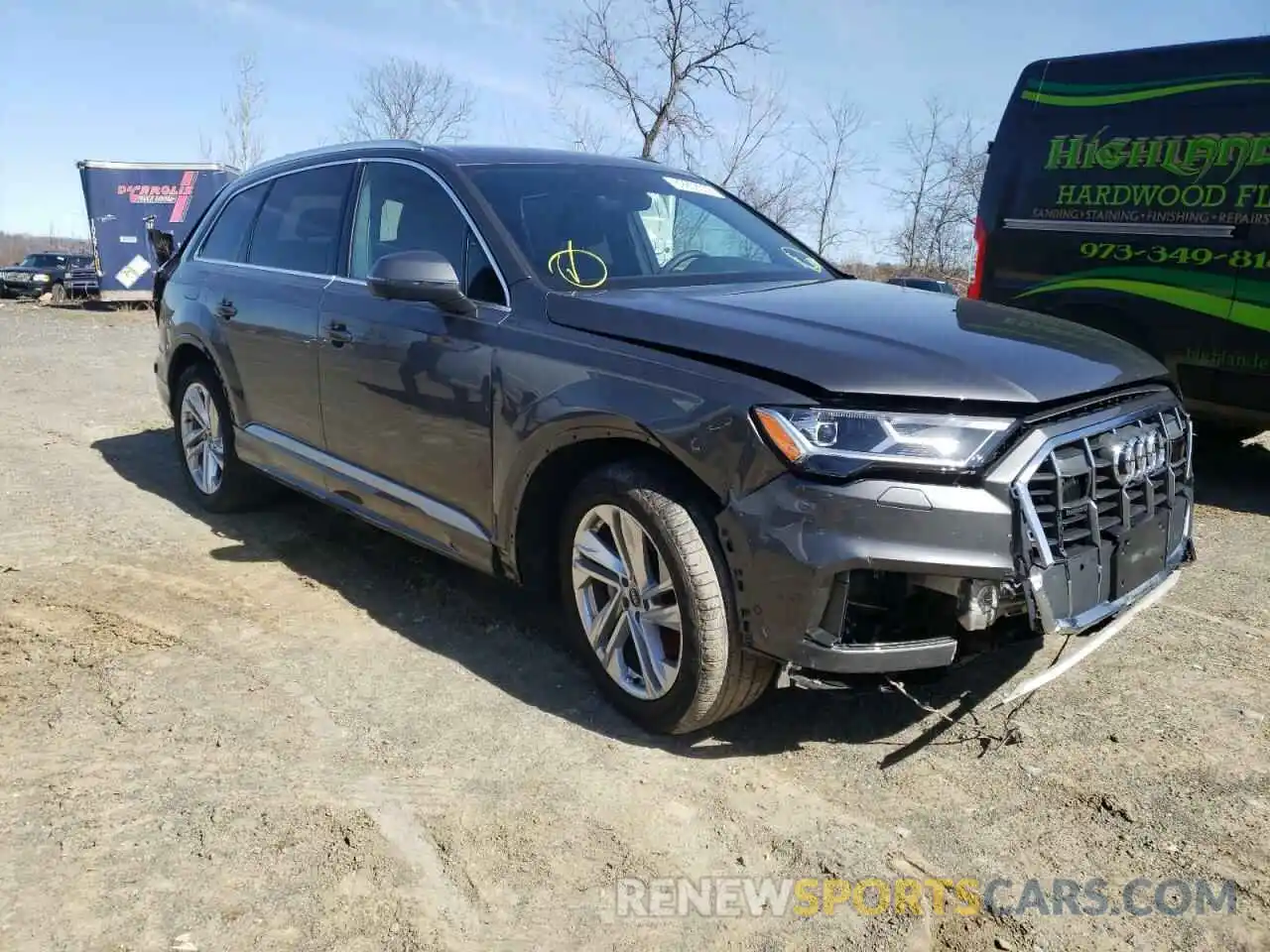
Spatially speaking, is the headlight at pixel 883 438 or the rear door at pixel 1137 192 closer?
the headlight at pixel 883 438

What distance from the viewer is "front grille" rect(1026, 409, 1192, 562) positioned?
2502 millimetres

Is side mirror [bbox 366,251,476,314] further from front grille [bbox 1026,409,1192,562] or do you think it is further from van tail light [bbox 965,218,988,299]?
van tail light [bbox 965,218,988,299]

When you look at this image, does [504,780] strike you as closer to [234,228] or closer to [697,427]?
[697,427]

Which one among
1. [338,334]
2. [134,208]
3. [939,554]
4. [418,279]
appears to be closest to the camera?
[939,554]

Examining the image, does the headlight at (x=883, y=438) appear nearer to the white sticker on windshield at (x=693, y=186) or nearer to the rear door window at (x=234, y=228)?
the white sticker on windshield at (x=693, y=186)

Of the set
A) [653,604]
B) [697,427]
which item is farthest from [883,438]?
[653,604]

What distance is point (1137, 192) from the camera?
575 centimetres

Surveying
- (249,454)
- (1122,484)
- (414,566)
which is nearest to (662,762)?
(1122,484)

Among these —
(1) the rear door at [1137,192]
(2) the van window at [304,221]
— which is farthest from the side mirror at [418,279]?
(1) the rear door at [1137,192]

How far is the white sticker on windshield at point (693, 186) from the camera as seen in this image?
4211 mm

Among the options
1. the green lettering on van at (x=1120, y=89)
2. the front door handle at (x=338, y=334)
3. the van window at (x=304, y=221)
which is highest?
the green lettering on van at (x=1120, y=89)

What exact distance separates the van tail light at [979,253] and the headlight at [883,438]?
4.48m

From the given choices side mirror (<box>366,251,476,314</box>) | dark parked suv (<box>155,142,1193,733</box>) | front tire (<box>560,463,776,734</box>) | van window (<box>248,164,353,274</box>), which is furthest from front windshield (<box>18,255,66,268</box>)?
front tire (<box>560,463,776,734</box>)

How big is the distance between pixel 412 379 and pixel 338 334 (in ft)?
1.92
